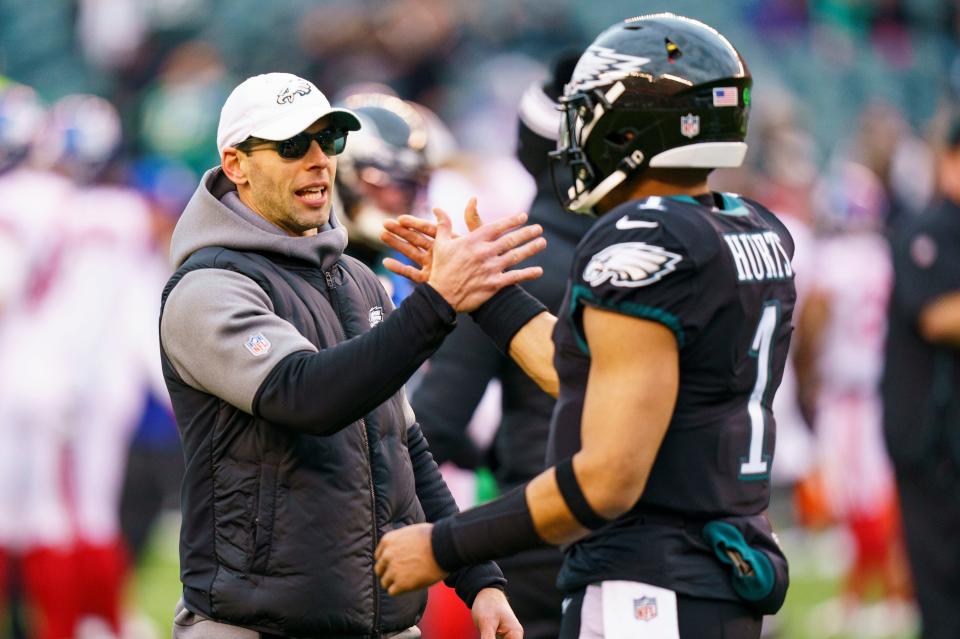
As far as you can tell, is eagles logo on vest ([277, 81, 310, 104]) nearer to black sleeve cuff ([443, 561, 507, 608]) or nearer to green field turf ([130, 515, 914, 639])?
black sleeve cuff ([443, 561, 507, 608])

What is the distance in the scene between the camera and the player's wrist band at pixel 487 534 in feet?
12.0

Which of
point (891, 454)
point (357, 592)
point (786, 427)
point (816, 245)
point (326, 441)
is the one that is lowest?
point (786, 427)

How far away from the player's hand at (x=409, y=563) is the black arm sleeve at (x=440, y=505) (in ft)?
2.01

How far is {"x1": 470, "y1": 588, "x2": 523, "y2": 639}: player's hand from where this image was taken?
4242 mm

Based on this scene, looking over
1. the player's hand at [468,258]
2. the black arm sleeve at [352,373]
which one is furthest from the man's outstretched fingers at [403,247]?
the black arm sleeve at [352,373]

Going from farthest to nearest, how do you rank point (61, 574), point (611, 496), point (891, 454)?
point (61, 574)
point (891, 454)
point (611, 496)

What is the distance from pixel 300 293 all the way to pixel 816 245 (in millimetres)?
9076

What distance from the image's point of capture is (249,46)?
59.7ft

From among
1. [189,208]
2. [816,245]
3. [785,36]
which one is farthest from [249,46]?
[189,208]

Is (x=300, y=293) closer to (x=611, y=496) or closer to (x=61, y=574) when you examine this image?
(x=611, y=496)

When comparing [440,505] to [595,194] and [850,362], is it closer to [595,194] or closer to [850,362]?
[595,194]

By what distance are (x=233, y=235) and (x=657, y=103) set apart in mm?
1045

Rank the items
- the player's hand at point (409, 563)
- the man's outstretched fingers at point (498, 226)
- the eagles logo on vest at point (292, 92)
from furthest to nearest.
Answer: the eagles logo on vest at point (292, 92) < the man's outstretched fingers at point (498, 226) < the player's hand at point (409, 563)

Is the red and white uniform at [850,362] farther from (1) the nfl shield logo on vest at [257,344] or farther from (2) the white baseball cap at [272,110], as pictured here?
(1) the nfl shield logo on vest at [257,344]
